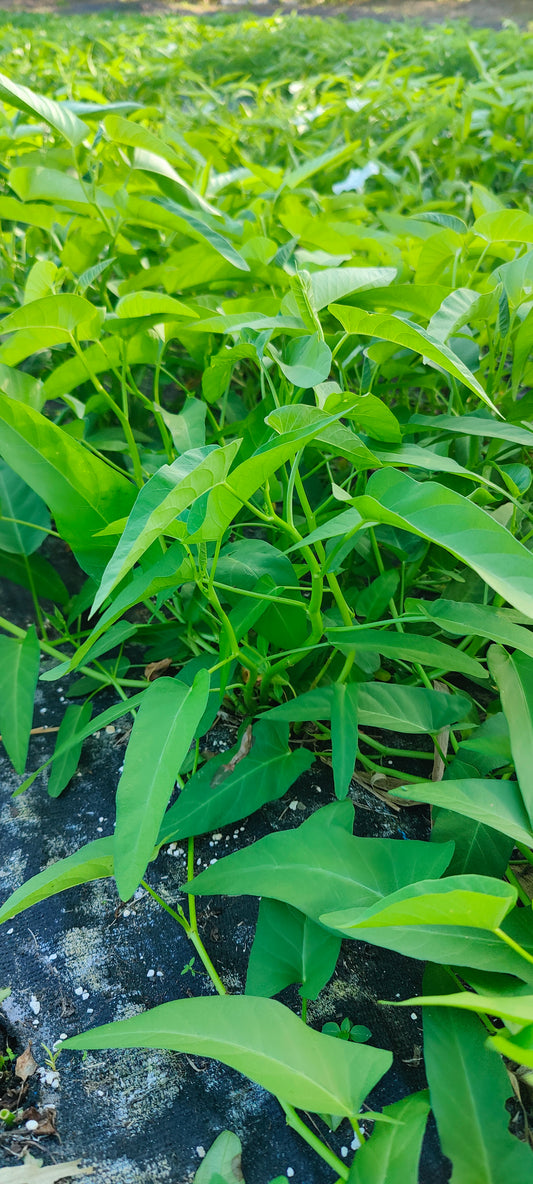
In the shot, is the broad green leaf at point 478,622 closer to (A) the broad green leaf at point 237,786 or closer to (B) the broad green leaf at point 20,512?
(A) the broad green leaf at point 237,786

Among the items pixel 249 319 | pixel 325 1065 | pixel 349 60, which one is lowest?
pixel 325 1065

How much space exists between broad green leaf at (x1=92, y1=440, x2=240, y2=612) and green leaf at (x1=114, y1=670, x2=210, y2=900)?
0.37ft

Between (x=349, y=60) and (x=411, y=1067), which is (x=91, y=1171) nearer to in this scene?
(x=411, y=1067)

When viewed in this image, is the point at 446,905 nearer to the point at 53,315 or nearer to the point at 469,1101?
the point at 469,1101

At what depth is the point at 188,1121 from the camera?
553mm

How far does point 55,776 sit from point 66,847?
0.08 m

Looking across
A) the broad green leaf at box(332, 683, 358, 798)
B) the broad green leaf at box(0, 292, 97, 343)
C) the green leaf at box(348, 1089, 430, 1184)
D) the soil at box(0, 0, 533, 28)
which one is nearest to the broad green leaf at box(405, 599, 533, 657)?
the broad green leaf at box(332, 683, 358, 798)

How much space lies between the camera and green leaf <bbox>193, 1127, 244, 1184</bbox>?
0.50 m

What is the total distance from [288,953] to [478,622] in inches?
12.3

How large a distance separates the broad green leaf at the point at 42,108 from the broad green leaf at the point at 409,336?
1.58 ft

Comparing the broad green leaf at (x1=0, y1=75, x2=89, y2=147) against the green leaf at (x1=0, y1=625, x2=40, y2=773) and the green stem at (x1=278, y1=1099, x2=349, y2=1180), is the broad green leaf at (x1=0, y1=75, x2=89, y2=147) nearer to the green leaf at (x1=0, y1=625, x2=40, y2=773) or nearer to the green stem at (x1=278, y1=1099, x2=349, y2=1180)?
the green leaf at (x1=0, y1=625, x2=40, y2=773)

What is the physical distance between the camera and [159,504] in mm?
504

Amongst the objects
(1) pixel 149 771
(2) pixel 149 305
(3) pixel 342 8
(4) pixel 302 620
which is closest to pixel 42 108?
(2) pixel 149 305

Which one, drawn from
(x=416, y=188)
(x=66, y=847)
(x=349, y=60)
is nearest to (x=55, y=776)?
(x=66, y=847)
